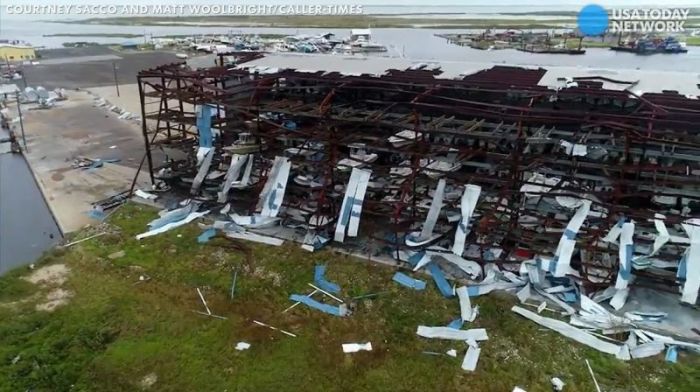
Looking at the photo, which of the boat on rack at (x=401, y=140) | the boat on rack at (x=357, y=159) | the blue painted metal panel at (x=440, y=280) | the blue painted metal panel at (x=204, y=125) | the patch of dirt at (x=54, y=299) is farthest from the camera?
the blue painted metal panel at (x=204, y=125)

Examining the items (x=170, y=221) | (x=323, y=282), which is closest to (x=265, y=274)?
(x=323, y=282)

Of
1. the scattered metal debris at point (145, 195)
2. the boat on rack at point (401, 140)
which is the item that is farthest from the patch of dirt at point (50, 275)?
the boat on rack at point (401, 140)

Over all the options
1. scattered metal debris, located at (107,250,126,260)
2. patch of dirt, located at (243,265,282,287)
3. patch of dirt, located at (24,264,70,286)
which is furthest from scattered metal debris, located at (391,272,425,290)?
patch of dirt, located at (24,264,70,286)

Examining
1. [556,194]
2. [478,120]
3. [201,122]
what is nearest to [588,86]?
[478,120]

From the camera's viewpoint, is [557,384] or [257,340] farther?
[257,340]

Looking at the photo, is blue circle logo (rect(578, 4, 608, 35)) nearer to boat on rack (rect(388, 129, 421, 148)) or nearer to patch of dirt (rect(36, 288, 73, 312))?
boat on rack (rect(388, 129, 421, 148))

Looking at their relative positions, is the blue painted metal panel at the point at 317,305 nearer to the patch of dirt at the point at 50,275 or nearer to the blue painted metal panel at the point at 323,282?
the blue painted metal panel at the point at 323,282

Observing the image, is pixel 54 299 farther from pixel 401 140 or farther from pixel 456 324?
pixel 401 140
